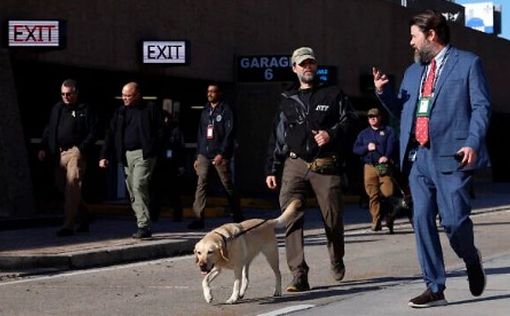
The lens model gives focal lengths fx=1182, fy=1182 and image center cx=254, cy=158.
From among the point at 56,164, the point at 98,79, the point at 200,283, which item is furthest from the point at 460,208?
the point at 98,79

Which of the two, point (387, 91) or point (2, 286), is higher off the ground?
point (387, 91)

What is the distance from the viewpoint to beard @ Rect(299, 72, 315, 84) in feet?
33.4

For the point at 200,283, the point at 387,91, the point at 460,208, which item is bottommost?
the point at 200,283

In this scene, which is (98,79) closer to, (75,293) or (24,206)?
(24,206)

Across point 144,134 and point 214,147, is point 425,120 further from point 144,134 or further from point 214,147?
point 214,147

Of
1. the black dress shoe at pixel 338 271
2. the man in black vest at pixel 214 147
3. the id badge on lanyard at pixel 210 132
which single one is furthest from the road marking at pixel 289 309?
the id badge on lanyard at pixel 210 132

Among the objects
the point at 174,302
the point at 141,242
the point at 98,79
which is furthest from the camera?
the point at 98,79

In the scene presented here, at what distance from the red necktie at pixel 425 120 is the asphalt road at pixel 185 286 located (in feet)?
4.90

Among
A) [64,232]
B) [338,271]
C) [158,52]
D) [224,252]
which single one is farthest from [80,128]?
[158,52]

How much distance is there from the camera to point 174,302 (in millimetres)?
10039

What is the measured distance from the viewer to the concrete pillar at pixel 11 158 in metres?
17.7

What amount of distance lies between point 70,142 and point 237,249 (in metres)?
5.70

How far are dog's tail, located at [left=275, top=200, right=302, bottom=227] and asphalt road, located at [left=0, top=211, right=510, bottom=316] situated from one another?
0.64 meters

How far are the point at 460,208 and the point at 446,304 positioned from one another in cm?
99
